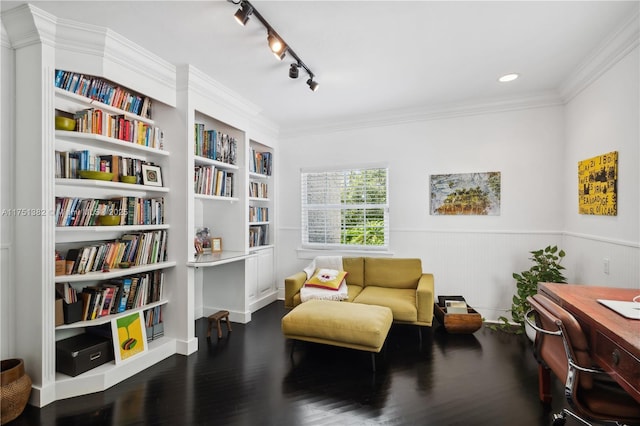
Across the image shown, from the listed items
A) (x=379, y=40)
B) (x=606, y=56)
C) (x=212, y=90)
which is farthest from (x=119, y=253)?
(x=606, y=56)

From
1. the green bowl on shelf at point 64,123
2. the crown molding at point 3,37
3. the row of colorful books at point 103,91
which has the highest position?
the crown molding at point 3,37

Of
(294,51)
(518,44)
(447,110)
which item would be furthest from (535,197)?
(294,51)

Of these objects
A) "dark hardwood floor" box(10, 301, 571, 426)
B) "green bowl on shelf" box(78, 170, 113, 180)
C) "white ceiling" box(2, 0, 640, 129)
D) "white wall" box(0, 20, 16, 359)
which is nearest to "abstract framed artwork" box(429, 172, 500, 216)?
"white ceiling" box(2, 0, 640, 129)

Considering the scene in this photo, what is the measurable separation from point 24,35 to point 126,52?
1.89 ft

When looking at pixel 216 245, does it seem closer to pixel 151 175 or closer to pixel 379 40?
pixel 151 175

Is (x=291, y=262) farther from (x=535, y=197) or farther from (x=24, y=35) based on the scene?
(x=24, y=35)

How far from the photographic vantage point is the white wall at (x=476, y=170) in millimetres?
3346

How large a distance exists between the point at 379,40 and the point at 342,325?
7.55 feet

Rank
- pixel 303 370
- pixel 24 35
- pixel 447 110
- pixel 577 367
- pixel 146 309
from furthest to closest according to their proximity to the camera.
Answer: pixel 447 110
pixel 146 309
pixel 303 370
pixel 24 35
pixel 577 367

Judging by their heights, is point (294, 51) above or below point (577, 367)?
above

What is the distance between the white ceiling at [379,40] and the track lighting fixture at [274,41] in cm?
5

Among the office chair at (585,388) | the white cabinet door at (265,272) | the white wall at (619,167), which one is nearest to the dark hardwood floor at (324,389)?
the office chair at (585,388)

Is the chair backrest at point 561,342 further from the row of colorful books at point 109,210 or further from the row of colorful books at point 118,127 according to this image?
the row of colorful books at point 118,127

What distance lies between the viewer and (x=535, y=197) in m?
3.37
